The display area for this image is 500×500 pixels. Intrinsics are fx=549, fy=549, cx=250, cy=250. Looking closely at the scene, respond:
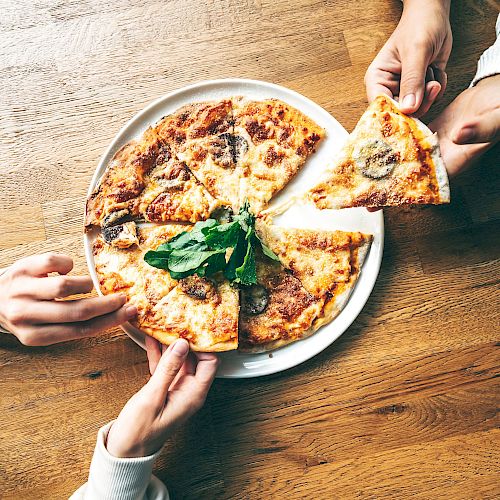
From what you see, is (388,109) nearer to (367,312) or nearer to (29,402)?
(367,312)

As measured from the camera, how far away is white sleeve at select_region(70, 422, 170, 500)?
2.94 metres

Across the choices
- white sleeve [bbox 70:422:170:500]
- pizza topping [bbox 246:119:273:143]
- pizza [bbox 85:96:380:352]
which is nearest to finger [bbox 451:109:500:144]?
pizza [bbox 85:96:380:352]

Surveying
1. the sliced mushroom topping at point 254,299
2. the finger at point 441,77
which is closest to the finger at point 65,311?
the sliced mushroom topping at point 254,299

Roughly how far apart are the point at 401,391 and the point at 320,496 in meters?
0.81

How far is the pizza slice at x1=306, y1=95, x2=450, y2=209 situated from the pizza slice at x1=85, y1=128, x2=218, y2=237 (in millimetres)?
744

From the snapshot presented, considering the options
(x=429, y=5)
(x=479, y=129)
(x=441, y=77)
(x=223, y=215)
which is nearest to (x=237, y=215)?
(x=223, y=215)

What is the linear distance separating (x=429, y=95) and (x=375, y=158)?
0.51 metres

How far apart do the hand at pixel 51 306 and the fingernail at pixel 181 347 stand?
1.10 ft

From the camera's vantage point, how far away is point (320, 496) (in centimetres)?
336

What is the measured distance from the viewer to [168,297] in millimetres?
3230

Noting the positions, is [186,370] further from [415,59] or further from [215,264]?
[415,59]

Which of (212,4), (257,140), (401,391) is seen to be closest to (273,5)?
(212,4)

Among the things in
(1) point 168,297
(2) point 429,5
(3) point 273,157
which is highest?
(2) point 429,5

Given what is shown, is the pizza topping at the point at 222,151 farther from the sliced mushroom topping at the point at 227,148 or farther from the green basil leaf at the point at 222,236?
the green basil leaf at the point at 222,236
